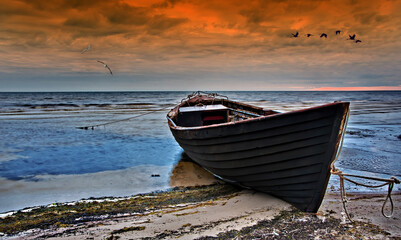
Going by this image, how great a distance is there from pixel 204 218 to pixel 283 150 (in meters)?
1.81

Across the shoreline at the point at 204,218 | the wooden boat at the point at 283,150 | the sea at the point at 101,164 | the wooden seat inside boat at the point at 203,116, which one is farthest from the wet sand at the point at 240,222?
the wooden seat inside boat at the point at 203,116

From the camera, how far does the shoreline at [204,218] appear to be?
3787mm

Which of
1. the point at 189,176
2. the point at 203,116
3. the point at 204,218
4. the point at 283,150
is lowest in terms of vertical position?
the point at 189,176

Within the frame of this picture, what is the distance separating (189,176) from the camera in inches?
278

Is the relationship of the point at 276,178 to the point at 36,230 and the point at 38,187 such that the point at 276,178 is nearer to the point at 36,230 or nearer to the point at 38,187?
the point at 36,230

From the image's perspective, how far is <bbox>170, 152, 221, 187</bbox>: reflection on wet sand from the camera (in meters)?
6.48

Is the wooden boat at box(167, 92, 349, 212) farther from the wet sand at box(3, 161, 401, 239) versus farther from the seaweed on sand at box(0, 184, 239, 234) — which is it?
the seaweed on sand at box(0, 184, 239, 234)

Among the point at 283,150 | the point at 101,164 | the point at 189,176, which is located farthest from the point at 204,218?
the point at 101,164

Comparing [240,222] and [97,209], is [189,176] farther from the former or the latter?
[240,222]

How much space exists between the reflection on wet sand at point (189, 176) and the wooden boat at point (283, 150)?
3.30ft

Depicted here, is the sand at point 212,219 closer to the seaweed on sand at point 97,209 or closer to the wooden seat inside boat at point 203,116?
the seaweed on sand at point 97,209

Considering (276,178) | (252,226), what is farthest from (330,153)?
(252,226)

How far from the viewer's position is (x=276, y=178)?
4.66m

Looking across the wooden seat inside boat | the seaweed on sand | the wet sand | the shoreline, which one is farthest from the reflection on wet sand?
the wooden seat inside boat
